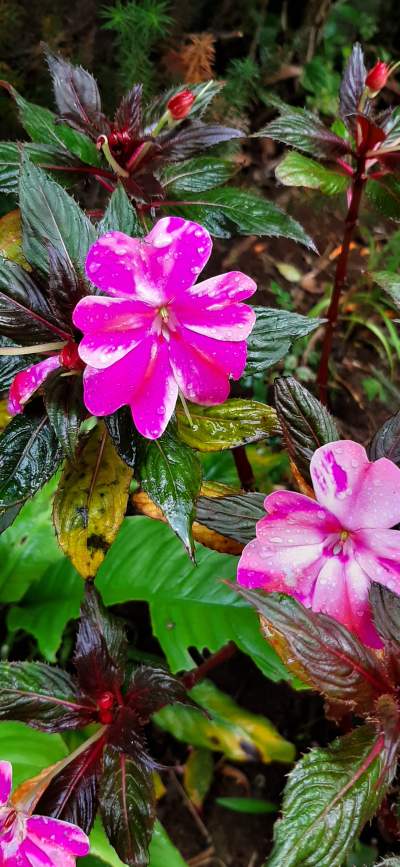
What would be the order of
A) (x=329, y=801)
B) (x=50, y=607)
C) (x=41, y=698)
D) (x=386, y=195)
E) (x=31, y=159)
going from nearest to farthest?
(x=329, y=801)
(x=41, y=698)
(x=31, y=159)
(x=386, y=195)
(x=50, y=607)

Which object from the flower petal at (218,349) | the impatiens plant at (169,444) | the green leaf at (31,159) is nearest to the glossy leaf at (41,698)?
the impatiens plant at (169,444)

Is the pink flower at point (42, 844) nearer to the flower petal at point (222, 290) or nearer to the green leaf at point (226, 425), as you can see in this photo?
the green leaf at point (226, 425)

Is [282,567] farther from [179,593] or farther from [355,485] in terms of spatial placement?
[179,593]

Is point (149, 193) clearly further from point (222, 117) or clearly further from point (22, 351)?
point (222, 117)

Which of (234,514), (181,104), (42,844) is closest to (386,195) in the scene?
(181,104)

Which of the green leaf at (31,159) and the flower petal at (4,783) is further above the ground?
the green leaf at (31,159)

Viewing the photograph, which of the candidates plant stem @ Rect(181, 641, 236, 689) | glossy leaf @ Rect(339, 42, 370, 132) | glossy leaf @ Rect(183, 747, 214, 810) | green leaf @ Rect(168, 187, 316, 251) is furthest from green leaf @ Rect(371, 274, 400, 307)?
glossy leaf @ Rect(183, 747, 214, 810)

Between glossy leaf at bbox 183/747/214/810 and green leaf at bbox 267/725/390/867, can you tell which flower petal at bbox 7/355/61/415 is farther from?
glossy leaf at bbox 183/747/214/810
